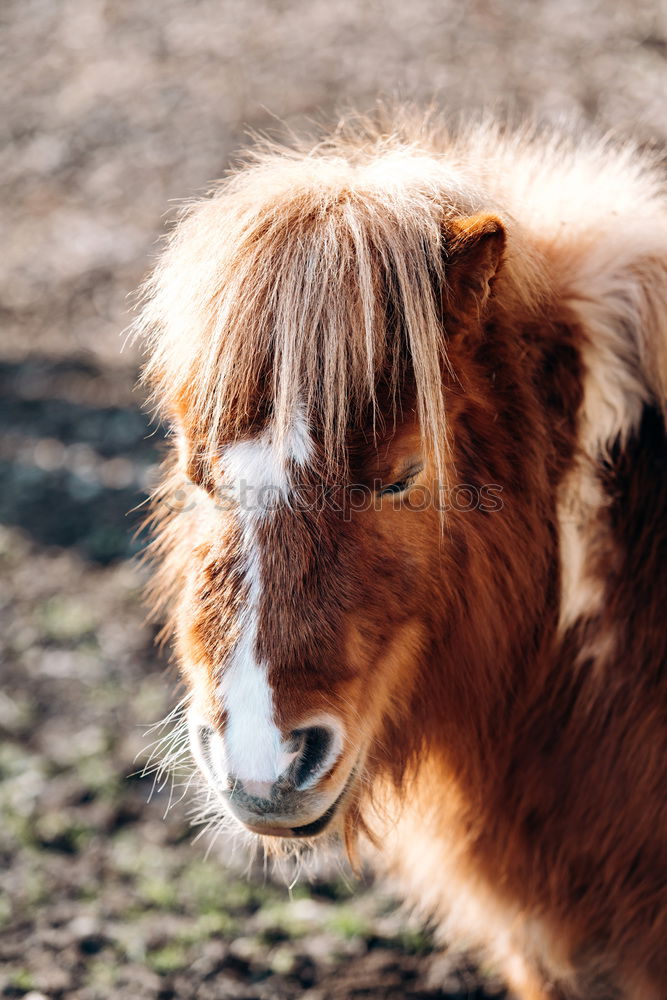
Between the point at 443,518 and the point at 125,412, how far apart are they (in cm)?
353

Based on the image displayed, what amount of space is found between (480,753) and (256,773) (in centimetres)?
80

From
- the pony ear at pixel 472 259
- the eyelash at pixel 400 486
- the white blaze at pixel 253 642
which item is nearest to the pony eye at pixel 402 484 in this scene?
the eyelash at pixel 400 486

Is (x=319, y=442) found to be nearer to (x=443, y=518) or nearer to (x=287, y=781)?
(x=443, y=518)

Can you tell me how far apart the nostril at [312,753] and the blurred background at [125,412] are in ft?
4.99

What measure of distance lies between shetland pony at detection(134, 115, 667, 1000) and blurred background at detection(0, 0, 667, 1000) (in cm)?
93

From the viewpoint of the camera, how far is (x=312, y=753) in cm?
165

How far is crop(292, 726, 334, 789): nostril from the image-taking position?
1618 millimetres

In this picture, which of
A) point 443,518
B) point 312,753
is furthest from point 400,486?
point 312,753

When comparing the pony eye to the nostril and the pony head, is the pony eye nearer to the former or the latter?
the pony head

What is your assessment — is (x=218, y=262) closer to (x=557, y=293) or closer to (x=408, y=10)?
(x=557, y=293)

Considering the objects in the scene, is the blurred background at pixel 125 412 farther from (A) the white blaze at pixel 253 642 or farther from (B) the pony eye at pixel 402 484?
(B) the pony eye at pixel 402 484

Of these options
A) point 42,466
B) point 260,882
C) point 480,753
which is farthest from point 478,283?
point 42,466

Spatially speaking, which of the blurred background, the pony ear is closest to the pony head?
the pony ear

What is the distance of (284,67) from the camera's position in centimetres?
722
